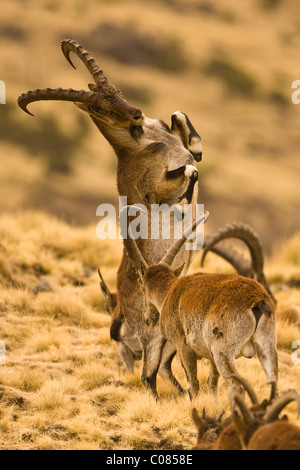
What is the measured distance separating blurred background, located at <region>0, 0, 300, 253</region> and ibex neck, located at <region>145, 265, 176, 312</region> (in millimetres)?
34360

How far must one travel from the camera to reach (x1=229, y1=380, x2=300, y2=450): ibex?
505 centimetres

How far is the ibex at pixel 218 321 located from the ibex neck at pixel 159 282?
0.04 ft

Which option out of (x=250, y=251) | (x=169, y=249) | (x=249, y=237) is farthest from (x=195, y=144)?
(x=250, y=251)

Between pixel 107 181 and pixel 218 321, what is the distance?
47901 mm

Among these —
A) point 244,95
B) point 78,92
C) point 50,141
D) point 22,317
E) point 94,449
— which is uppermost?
point 244,95

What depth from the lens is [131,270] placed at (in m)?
9.04

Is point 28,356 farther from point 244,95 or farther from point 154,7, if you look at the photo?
point 154,7

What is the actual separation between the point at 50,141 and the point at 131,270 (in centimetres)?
5190

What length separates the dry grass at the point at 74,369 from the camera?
7.34 m

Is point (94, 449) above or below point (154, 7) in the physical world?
below

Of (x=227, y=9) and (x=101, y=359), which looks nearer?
(x=101, y=359)

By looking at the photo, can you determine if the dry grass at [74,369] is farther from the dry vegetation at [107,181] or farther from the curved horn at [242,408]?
the curved horn at [242,408]
